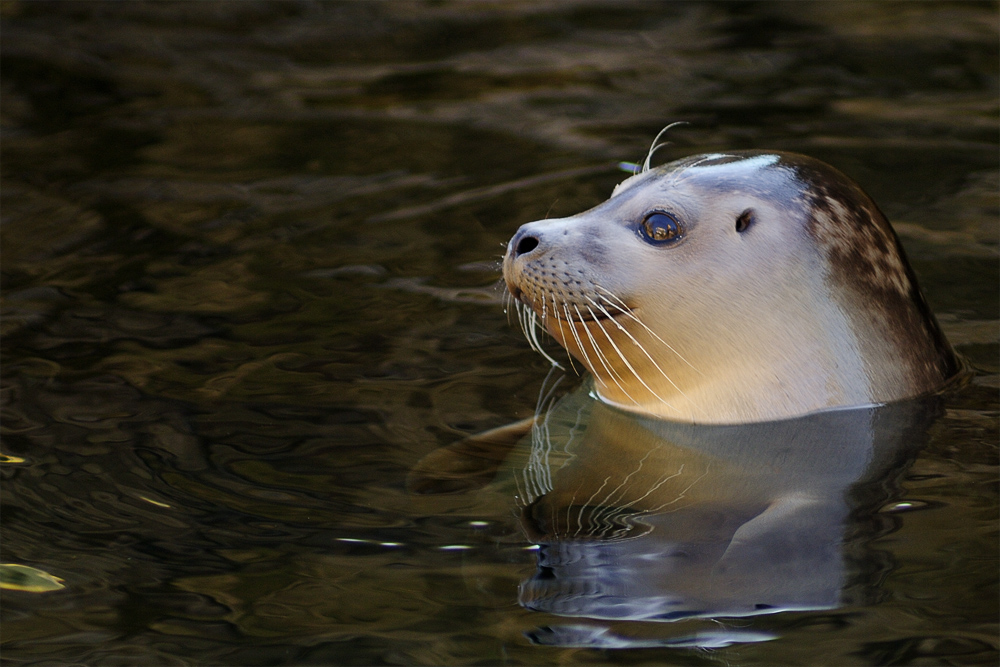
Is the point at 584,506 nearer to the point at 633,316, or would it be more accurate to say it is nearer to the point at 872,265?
the point at 633,316

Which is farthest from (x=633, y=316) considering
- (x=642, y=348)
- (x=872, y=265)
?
(x=872, y=265)

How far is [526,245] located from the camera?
370cm

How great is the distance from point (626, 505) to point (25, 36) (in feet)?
20.4

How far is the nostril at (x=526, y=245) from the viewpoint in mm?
3689

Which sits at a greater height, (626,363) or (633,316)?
(633,316)

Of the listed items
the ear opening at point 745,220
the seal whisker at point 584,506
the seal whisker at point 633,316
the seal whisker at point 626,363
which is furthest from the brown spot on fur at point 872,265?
the seal whisker at point 584,506

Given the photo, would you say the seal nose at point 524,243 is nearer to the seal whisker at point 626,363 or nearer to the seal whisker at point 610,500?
the seal whisker at point 626,363

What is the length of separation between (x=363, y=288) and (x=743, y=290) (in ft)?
5.72

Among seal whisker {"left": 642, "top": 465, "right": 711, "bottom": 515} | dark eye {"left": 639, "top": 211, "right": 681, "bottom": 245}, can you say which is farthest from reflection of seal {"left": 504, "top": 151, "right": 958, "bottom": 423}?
seal whisker {"left": 642, "top": 465, "right": 711, "bottom": 515}

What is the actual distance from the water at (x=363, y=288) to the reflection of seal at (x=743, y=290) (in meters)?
0.35

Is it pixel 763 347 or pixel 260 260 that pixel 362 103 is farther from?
pixel 763 347

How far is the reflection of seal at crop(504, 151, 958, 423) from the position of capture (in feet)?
12.0

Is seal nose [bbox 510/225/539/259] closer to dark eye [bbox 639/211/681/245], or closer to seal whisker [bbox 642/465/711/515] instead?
dark eye [bbox 639/211/681/245]

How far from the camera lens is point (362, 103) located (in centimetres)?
724
